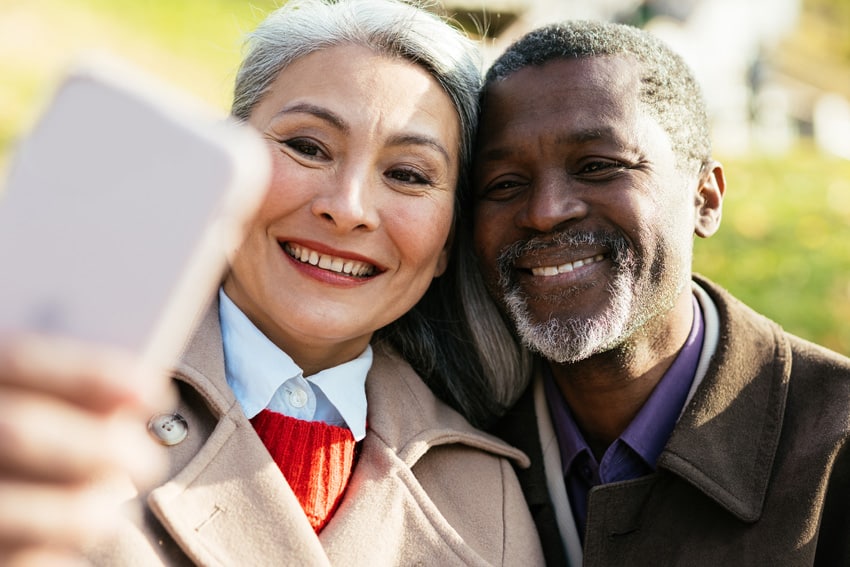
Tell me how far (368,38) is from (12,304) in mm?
1812

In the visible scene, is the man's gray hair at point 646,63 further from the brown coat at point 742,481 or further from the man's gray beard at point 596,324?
the brown coat at point 742,481

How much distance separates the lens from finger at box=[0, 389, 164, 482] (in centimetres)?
105

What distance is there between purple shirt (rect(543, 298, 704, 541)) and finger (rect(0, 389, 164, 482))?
2102 millimetres

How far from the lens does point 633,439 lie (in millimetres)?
2920

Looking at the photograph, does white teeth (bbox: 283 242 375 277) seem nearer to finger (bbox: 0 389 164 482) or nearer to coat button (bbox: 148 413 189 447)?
coat button (bbox: 148 413 189 447)

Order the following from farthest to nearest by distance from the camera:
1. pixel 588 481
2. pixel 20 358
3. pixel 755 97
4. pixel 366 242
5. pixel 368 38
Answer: pixel 755 97 < pixel 588 481 < pixel 368 38 < pixel 366 242 < pixel 20 358

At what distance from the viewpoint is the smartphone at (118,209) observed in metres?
1.15

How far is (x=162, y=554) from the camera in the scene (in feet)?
6.80

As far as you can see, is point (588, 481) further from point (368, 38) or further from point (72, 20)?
point (72, 20)

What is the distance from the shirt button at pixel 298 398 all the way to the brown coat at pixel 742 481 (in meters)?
0.83

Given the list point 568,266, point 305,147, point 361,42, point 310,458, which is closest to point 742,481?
point 568,266

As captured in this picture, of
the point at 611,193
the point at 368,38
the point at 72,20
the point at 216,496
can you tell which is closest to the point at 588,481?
the point at 611,193

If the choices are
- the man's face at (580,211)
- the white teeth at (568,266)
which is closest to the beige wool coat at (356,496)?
the man's face at (580,211)

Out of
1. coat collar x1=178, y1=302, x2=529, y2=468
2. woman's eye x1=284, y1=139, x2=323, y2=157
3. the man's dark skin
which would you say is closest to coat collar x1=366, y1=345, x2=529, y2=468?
coat collar x1=178, y1=302, x2=529, y2=468
